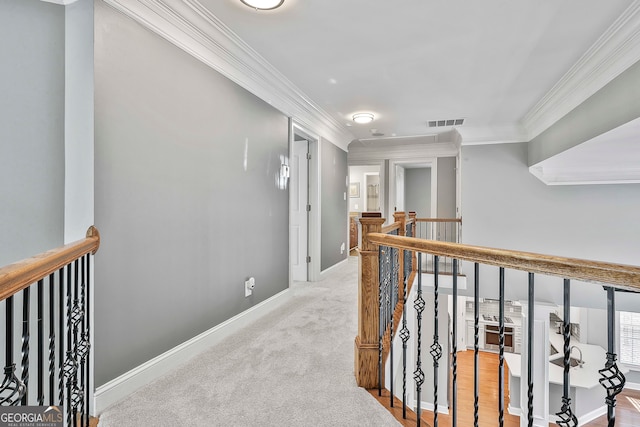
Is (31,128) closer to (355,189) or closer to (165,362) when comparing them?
(165,362)

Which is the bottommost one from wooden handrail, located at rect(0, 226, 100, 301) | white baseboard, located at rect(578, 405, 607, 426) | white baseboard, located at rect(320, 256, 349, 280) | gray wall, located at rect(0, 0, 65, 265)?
white baseboard, located at rect(578, 405, 607, 426)

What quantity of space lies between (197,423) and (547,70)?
13.4ft

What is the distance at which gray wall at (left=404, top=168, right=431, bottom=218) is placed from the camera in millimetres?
9742

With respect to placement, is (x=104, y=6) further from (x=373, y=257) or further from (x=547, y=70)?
(x=547, y=70)

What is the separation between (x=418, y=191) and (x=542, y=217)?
15.0 ft

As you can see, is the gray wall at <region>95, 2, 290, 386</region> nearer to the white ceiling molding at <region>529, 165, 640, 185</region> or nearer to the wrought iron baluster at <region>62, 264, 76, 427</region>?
the wrought iron baluster at <region>62, 264, 76, 427</region>

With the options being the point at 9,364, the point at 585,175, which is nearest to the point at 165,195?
the point at 9,364

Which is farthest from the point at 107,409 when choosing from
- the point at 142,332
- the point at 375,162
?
the point at 375,162

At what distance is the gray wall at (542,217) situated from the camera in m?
5.10

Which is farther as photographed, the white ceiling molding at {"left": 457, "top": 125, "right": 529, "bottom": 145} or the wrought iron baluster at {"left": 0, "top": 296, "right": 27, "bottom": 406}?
the white ceiling molding at {"left": 457, "top": 125, "right": 529, "bottom": 145}

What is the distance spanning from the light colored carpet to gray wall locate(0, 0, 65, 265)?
1023 mm

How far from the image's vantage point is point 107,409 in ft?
5.65

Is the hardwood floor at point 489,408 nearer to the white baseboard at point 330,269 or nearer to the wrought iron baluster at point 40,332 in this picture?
the white baseboard at point 330,269

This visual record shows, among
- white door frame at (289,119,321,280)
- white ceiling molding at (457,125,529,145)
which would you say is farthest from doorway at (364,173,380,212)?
white door frame at (289,119,321,280)
